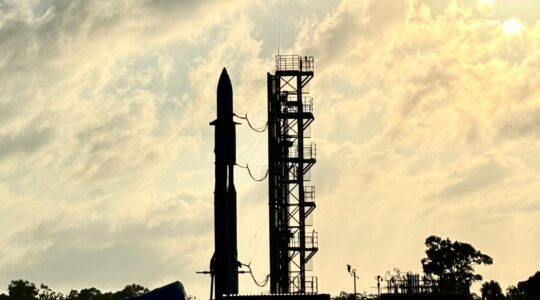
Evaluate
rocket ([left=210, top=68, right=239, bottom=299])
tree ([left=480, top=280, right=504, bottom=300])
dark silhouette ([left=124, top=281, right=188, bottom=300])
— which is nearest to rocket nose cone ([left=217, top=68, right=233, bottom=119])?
rocket ([left=210, top=68, right=239, bottom=299])

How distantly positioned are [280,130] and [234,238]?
21113mm

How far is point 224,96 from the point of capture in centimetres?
10394

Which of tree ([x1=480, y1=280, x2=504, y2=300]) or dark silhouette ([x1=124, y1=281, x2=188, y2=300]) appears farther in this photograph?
tree ([x1=480, y1=280, x2=504, y2=300])

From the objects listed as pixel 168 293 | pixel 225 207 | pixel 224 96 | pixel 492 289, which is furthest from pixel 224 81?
pixel 492 289

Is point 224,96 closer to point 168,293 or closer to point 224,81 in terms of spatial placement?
point 224,81

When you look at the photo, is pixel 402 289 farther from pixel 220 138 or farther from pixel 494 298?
pixel 494 298

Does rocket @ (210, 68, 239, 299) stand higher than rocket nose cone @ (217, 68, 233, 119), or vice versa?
rocket nose cone @ (217, 68, 233, 119)

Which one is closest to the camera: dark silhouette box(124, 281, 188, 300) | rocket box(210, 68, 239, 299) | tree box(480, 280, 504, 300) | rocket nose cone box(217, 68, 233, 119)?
rocket box(210, 68, 239, 299)

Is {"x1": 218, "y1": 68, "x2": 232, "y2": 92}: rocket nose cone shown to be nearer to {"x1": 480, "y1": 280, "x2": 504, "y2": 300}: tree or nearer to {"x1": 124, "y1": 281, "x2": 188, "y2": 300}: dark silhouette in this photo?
{"x1": 124, "y1": 281, "x2": 188, "y2": 300}: dark silhouette

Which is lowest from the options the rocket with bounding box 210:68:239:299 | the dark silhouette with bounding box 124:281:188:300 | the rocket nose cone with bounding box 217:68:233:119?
the dark silhouette with bounding box 124:281:188:300

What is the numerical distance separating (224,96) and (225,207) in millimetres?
10177

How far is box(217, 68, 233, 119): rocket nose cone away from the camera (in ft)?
338

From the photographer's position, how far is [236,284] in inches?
4080

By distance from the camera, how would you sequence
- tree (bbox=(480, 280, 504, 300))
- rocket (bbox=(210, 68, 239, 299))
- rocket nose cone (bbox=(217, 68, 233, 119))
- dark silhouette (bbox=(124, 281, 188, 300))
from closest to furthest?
rocket (bbox=(210, 68, 239, 299)), rocket nose cone (bbox=(217, 68, 233, 119)), dark silhouette (bbox=(124, 281, 188, 300)), tree (bbox=(480, 280, 504, 300))
